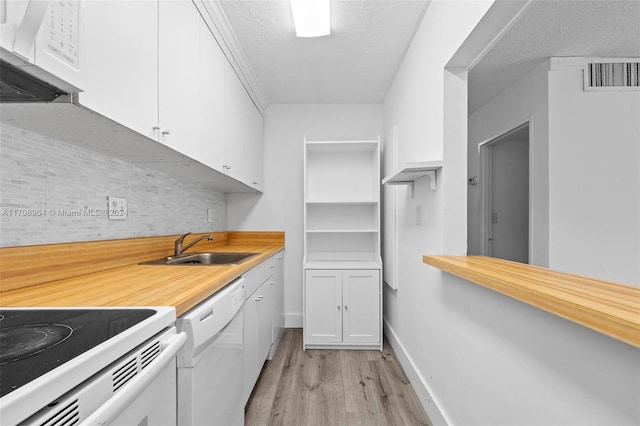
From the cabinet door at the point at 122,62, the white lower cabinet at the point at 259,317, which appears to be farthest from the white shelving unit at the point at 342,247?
the cabinet door at the point at 122,62

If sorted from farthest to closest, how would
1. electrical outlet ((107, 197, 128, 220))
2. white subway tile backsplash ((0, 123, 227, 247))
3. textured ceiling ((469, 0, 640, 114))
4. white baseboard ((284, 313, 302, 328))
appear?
1. white baseboard ((284, 313, 302, 328))
2. textured ceiling ((469, 0, 640, 114))
3. electrical outlet ((107, 197, 128, 220))
4. white subway tile backsplash ((0, 123, 227, 247))

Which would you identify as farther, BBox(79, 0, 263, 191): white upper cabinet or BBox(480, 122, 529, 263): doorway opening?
BBox(480, 122, 529, 263): doorway opening

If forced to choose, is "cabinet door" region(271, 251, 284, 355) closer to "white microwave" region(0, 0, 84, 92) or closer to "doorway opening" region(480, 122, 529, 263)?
"white microwave" region(0, 0, 84, 92)

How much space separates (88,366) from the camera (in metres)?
0.47

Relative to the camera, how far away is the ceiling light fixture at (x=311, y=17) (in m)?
1.72

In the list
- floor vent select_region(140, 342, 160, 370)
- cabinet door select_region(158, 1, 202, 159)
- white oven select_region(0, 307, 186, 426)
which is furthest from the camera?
cabinet door select_region(158, 1, 202, 159)

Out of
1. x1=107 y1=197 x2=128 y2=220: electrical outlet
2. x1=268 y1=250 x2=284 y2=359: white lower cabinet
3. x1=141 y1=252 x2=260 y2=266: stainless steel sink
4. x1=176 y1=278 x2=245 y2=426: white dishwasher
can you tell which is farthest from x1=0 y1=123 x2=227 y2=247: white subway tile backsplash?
x1=268 y1=250 x2=284 y2=359: white lower cabinet

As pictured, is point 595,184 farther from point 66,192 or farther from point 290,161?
point 66,192

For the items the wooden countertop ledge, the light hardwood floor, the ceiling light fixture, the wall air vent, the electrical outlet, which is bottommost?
the light hardwood floor

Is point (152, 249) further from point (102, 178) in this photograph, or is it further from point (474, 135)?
point (474, 135)

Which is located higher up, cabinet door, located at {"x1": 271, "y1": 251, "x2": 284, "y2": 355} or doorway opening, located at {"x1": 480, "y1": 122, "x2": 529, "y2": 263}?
doorway opening, located at {"x1": 480, "y1": 122, "x2": 529, "y2": 263}

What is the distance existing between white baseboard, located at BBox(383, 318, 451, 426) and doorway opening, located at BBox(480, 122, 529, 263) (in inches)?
65.0

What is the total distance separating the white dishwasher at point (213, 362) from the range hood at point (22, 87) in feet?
2.38

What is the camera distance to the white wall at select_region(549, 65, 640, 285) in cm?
193
